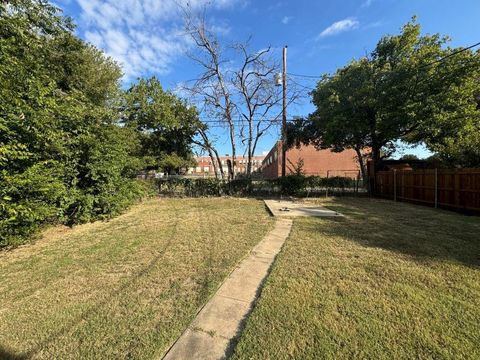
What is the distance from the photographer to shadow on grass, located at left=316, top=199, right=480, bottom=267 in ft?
14.7

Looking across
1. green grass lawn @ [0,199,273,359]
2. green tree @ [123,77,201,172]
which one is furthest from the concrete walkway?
green tree @ [123,77,201,172]

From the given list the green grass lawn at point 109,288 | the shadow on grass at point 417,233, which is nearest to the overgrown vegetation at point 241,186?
the shadow on grass at point 417,233

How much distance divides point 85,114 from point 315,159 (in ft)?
93.3

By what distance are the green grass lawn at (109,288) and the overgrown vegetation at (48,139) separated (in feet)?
2.99

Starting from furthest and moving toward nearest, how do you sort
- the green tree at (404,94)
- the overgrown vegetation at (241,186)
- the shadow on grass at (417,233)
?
1. the overgrown vegetation at (241,186)
2. the green tree at (404,94)
3. the shadow on grass at (417,233)

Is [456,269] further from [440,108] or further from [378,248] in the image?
[440,108]

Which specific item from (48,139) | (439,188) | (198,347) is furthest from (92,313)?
(439,188)

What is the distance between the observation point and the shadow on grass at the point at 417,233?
4469 mm

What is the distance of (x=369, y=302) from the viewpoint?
109 inches

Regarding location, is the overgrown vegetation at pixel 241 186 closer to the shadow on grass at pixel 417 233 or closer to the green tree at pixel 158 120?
the green tree at pixel 158 120

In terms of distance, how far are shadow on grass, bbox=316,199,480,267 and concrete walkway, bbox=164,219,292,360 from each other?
252 cm

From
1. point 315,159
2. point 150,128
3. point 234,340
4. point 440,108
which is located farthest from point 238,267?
point 315,159

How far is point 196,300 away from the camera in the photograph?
2.89m

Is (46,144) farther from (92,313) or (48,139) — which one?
(92,313)
